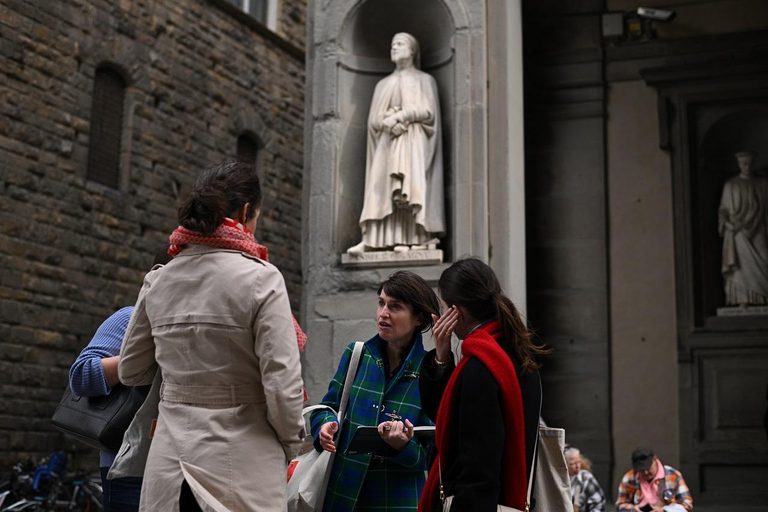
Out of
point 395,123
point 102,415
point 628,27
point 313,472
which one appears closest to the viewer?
point 102,415

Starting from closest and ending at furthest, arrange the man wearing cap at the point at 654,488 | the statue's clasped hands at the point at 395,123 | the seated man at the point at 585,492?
the man wearing cap at the point at 654,488, the statue's clasped hands at the point at 395,123, the seated man at the point at 585,492

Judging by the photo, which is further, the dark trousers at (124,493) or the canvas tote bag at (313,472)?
the canvas tote bag at (313,472)

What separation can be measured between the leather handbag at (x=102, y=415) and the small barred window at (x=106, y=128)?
11.8m

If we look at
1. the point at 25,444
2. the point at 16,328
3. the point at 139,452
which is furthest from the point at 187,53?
the point at 139,452

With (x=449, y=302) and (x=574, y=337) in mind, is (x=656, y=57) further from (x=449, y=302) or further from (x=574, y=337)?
(x=449, y=302)

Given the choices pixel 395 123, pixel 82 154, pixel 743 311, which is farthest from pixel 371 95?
pixel 82 154

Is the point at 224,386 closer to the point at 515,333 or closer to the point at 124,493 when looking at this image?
the point at 124,493

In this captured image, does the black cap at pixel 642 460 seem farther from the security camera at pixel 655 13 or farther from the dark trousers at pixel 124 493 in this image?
the dark trousers at pixel 124 493

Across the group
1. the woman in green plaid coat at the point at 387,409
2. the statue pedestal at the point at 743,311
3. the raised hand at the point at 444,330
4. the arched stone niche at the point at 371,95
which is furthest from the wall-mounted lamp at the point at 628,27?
the raised hand at the point at 444,330

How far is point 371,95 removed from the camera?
8.77 meters

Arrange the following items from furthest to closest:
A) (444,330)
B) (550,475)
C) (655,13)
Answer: (655,13)
(444,330)
(550,475)

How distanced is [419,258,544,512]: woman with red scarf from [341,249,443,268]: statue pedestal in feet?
14.4

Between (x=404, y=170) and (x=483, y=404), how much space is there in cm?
502

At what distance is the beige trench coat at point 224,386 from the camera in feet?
10.2
